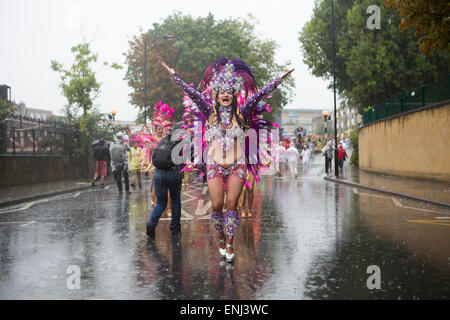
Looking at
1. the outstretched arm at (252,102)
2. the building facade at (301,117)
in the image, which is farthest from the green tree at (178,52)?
the building facade at (301,117)

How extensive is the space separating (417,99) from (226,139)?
56.5ft

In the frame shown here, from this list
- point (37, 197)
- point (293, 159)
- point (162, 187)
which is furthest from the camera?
point (293, 159)

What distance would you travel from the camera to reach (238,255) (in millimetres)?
6434

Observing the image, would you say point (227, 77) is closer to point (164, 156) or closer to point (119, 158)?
point (164, 156)

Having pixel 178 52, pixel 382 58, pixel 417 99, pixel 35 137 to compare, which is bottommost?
pixel 35 137

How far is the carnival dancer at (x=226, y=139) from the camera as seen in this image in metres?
5.96

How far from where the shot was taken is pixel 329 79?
35906 millimetres

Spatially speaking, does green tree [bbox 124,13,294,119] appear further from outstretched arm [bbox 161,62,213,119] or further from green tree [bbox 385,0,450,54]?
outstretched arm [bbox 161,62,213,119]

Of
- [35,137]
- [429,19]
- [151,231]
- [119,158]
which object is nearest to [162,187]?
[151,231]

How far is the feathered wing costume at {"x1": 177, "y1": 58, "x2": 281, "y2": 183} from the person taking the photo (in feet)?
20.3

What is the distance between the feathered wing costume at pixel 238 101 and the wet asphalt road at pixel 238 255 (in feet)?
4.10

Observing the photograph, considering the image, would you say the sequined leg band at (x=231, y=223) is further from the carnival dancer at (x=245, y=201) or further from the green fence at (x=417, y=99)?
the green fence at (x=417, y=99)

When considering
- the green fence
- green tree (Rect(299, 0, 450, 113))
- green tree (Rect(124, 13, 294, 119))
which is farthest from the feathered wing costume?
green tree (Rect(124, 13, 294, 119))
